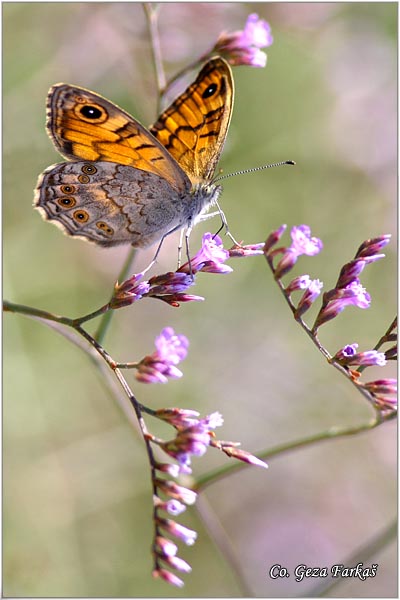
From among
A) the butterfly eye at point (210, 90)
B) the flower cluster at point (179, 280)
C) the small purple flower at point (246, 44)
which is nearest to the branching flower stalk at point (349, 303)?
the flower cluster at point (179, 280)

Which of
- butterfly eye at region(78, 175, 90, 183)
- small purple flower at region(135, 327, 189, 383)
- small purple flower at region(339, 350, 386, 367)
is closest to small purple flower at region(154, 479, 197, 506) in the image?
small purple flower at region(135, 327, 189, 383)

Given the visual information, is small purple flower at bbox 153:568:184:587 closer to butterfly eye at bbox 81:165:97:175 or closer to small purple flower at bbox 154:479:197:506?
small purple flower at bbox 154:479:197:506

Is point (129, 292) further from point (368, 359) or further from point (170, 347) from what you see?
point (368, 359)

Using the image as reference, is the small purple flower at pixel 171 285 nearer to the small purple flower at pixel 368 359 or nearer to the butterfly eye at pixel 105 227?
the butterfly eye at pixel 105 227

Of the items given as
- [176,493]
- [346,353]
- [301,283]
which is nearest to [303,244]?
[301,283]

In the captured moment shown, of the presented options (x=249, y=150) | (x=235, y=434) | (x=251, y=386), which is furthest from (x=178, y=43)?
(x=235, y=434)

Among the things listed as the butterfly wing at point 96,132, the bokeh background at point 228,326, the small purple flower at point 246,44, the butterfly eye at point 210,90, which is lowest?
the bokeh background at point 228,326
